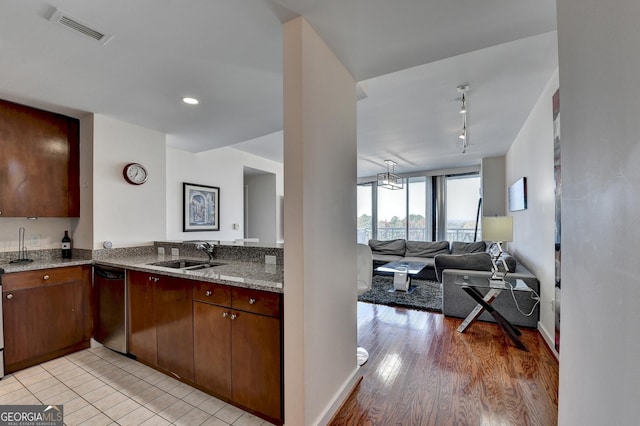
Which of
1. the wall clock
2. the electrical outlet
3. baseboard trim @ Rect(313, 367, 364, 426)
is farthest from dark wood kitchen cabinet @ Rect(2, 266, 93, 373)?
baseboard trim @ Rect(313, 367, 364, 426)

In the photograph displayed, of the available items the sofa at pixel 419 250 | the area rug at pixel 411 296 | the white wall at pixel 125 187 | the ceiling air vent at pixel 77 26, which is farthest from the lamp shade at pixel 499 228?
the white wall at pixel 125 187

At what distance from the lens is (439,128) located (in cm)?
398

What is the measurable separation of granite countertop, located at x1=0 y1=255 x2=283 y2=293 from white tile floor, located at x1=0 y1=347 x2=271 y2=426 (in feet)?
2.86

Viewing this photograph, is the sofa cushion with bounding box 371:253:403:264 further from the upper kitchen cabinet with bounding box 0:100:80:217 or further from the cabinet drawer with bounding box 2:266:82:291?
the upper kitchen cabinet with bounding box 0:100:80:217

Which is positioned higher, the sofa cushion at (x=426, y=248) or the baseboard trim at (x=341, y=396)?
the sofa cushion at (x=426, y=248)

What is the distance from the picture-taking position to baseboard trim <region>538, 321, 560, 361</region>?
8.14ft

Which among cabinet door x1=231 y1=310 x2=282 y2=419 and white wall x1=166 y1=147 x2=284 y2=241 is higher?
white wall x1=166 y1=147 x2=284 y2=241

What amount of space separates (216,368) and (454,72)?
306cm

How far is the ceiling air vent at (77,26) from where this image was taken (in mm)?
1530

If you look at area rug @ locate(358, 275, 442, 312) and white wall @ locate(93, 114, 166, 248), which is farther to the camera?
area rug @ locate(358, 275, 442, 312)

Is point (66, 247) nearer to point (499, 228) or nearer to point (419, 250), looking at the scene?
point (499, 228)

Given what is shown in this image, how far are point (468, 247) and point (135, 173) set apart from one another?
6124 millimetres

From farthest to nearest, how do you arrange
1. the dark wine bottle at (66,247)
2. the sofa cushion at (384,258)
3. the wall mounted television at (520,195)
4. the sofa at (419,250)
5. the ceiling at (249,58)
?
the sofa cushion at (384,258)
the sofa at (419,250)
the wall mounted television at (520,195)
the dark wine bottle at (66,247)
the ceiling at (249,58)

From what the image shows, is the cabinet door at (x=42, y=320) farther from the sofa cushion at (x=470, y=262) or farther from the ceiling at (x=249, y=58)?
the sofa cushion at (x=470, y=262)
